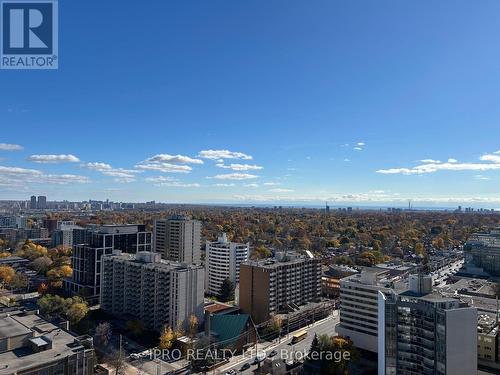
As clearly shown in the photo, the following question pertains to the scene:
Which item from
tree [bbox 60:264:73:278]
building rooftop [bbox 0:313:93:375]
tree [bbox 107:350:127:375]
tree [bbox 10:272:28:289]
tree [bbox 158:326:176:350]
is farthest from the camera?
Answer: tree [bbox 60:264:73:278]

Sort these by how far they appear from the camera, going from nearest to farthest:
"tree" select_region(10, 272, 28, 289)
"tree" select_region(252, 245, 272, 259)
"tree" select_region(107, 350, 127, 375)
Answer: "tree" select_region(107, 350, 127, 375) → "tree" select_region(10, 272, 28, 289) → "tree" select_region(252, 245, 272, 259)

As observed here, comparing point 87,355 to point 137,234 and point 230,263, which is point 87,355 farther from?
point 137,234

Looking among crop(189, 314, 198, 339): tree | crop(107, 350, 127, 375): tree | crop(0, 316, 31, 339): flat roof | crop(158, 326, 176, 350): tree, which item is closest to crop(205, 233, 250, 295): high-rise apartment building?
crop(189, 314, 198, 339): tree

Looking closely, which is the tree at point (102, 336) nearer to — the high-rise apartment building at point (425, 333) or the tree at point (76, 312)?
the tree at point (76, 312)

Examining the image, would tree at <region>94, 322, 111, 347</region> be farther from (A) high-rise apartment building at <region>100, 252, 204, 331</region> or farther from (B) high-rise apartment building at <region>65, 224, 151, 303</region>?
(B) high-rise apartment building at <region>65, 224, 151, 303</region>

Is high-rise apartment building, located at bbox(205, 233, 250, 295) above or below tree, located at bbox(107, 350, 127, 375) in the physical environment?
above

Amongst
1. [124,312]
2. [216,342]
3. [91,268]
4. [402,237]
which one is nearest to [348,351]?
[216,342]

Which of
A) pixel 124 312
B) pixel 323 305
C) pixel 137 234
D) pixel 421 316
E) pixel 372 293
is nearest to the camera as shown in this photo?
pixel 421 316

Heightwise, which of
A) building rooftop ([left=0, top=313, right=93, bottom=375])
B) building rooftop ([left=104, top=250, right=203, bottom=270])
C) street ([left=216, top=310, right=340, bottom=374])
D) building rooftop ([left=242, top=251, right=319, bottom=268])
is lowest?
street ([left=216, top=310, right=340, bottom=374])
